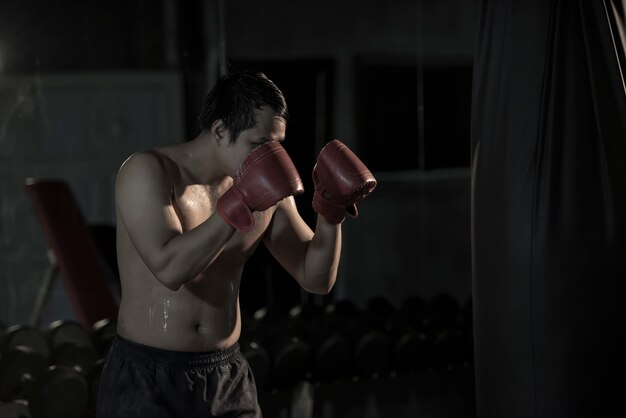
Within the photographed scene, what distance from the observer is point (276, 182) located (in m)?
1.68

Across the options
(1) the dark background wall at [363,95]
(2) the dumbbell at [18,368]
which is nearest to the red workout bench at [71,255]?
(1) the dark background wall at [363,95]

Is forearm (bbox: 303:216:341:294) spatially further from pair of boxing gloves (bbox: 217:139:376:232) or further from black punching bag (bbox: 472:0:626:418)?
black punching bag (bbox: 472:0:626:418)

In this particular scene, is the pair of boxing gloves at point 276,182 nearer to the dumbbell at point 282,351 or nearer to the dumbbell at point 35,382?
the dumbbell at point 35,382

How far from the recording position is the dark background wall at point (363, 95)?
13.5ft

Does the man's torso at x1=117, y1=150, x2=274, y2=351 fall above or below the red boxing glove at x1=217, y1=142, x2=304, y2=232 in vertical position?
below

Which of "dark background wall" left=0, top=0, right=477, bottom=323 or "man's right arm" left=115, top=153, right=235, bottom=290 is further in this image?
"dark background wall" left=0, top=0, right=477, bottom=323

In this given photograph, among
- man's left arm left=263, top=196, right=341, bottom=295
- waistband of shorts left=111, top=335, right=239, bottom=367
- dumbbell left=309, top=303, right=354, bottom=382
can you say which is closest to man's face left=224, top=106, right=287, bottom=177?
man's left arm left=263, top=196, right=341, bottom=295

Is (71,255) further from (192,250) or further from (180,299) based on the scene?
(192,250)

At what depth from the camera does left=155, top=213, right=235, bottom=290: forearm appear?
165 cm

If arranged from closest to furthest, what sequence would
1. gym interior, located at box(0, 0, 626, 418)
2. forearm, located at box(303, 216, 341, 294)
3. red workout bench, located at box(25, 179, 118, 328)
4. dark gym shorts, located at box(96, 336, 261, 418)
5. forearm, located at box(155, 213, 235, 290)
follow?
forearm, located at box(155, 213, 235, 290) → dark gym shorts, located at box(96, 336, 261, 418) → forearm, located at box(303, 216, 341, 294) → gym interior, located at box(0, 0, 626, 418) → red workout bench, located at box(25, 179, 118, 328)

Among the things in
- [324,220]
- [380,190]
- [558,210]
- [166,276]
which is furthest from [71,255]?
[558,210]

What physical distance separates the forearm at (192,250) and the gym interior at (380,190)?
79cm

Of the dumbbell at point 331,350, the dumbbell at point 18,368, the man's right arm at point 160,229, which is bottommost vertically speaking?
the dumbbell at point 331,350

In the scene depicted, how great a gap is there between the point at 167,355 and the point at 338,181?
51 cm
